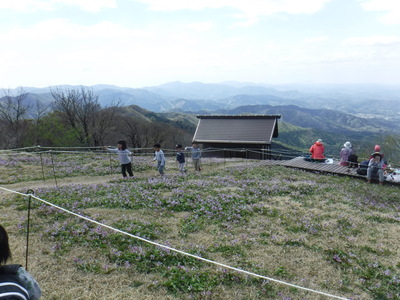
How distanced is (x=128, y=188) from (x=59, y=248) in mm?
6246

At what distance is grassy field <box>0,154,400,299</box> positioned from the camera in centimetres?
665

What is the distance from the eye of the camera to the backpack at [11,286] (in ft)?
10.5

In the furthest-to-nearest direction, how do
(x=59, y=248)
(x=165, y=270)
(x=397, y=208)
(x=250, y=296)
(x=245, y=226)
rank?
(x=397, y=208) < (x=245, y=226) < (x=59, y=248) < (x=165, y=270) < (x=250, y=296)

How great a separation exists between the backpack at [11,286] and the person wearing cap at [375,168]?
65.6ft

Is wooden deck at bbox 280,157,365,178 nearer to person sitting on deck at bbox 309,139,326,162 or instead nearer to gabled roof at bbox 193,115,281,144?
person sitting on deck at bbox 309,139,326,162

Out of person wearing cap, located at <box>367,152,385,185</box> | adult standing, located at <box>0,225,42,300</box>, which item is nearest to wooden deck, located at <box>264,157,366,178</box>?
person wearing cap, located at <box>367,152,385,185</box>

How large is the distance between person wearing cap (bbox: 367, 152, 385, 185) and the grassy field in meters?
3.03

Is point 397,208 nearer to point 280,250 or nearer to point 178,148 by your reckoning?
→ point 280,250

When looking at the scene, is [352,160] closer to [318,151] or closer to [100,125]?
[318,151]

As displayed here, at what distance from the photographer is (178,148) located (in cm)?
1867

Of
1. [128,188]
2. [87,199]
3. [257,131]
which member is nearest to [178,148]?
[128,188]

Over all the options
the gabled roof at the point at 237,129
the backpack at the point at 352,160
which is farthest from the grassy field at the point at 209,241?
the gabled roof at the point at 237,129

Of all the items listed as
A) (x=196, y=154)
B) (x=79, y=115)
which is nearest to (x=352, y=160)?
(x=196, y=154)

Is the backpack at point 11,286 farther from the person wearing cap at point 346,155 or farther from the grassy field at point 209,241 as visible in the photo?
the person wearing cap at point 346,155
